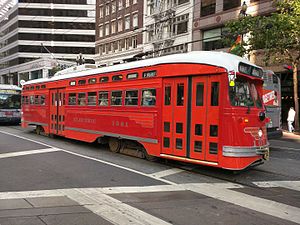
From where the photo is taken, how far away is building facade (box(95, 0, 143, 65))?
46.9 metres

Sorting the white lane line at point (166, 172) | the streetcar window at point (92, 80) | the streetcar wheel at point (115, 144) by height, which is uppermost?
the streetcar window at point (92, 80)

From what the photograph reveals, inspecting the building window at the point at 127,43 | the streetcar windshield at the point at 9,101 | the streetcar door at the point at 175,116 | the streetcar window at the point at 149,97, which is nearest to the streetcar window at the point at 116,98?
the streetcar window at the point at 149,97

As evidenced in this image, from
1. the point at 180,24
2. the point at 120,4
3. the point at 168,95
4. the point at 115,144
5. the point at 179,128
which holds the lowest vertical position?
the point at 115,144

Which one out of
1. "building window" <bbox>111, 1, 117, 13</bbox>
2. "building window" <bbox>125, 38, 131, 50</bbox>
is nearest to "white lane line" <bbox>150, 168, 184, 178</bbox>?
"building window" <bbox>125, 38, 131, 50</bbox>

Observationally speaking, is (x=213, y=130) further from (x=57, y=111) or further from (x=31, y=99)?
(x=31, y=99)

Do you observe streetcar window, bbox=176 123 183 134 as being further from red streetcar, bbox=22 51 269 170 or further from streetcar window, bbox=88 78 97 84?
streetcar window, bbox=88 78 97 84

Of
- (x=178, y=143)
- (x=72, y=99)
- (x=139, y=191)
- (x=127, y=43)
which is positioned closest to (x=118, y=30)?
(x=127, y=43)

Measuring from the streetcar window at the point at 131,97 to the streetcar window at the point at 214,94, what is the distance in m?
2.88

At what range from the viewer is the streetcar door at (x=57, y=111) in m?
14.9

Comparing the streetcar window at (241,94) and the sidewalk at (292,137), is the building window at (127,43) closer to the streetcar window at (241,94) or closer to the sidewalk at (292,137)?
the sidewalk at (292,137)

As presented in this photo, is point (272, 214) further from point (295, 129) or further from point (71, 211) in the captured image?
point (295, 129)

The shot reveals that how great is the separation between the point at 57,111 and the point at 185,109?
8.32 m

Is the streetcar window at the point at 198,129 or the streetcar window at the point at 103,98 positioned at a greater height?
the streetcar window at the point at 103,98

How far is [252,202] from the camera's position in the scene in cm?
642
